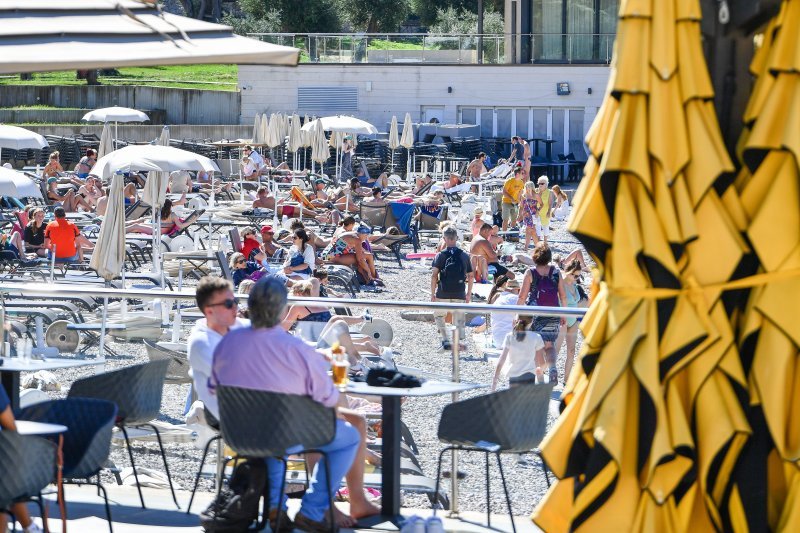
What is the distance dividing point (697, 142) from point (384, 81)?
3837 centimetres

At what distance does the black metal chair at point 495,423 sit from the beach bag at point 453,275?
878cm

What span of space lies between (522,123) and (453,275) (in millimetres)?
26530

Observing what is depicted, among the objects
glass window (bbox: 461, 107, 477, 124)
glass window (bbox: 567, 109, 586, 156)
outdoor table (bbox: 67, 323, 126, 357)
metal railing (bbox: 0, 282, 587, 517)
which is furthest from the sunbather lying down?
glass window (bbox: 461, 107, 477, 124)

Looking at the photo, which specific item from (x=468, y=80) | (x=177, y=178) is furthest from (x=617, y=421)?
(x=468, y=80)

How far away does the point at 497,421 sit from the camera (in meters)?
5.73

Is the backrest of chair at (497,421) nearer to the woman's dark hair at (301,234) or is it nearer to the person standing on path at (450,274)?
the person standing on path at (450,274)

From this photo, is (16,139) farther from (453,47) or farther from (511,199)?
(453,47)

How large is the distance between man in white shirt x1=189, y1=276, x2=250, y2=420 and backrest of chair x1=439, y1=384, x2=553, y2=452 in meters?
1.03

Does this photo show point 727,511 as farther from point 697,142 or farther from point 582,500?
point 697,142

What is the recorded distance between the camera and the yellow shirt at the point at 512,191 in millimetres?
24453

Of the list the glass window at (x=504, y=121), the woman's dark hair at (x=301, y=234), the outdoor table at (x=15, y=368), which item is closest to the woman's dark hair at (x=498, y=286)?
the woman's dark hair at (x=301, y=234)

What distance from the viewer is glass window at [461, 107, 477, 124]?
41062 millimetres

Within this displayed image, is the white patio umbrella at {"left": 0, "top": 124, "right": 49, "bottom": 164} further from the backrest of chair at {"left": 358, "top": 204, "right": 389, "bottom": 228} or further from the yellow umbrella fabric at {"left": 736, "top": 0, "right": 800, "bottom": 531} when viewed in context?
the yellow umbrella fabric at {"left": 736, "top": 0, "right": 800, "bottom": 531}

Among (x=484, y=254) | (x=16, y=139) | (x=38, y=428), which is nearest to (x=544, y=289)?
(x=484, y=254)
